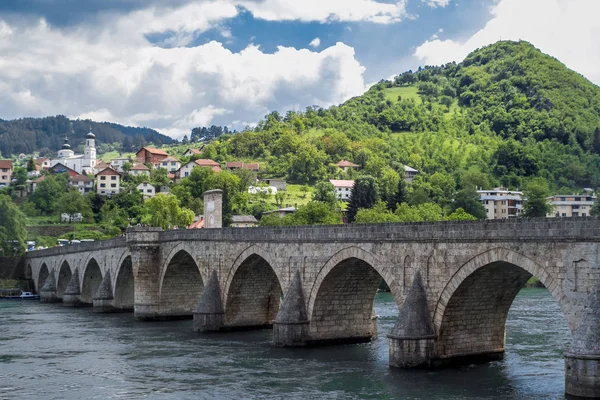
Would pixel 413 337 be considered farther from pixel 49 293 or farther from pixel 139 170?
pixel 139 170

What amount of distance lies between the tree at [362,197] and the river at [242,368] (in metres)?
56.2

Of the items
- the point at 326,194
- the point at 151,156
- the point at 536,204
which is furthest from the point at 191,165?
the point at 536,204

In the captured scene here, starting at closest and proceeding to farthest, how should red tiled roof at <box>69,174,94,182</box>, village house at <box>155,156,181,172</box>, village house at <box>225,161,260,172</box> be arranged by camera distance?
1. red tiled roof at <box>69,174,94,182</box>
2. village house at <box>225,161,260,172</box>
3. village house at <box>155,156,181,172</box>

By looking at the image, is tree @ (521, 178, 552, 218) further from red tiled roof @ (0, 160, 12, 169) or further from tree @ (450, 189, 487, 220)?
red tiled roof @ (0, 160, 12, 169)

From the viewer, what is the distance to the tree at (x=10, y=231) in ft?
320

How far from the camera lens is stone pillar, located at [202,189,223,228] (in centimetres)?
5512

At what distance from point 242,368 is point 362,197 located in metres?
72.9

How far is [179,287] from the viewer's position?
5381 cm

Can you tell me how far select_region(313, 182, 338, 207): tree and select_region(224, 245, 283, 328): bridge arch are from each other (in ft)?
239

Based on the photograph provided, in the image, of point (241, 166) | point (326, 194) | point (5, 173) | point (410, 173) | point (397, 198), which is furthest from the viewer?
point (410, 173)

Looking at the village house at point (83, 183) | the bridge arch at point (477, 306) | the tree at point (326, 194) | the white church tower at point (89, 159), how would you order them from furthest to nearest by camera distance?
1. the white church tower at point (89, 159)
2. the village house at point (83, 183)
3. the tree at point (326, 194)
4. the bridge arch at point (477, 306)

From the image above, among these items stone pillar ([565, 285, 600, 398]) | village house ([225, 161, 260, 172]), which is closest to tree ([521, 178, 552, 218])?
village house ([225, 161, 260, 172])

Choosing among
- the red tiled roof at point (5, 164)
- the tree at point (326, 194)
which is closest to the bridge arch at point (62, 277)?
the tree at point (326, 194)

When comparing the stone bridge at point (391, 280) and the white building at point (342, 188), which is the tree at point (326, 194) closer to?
the white building at point (342, 188)
